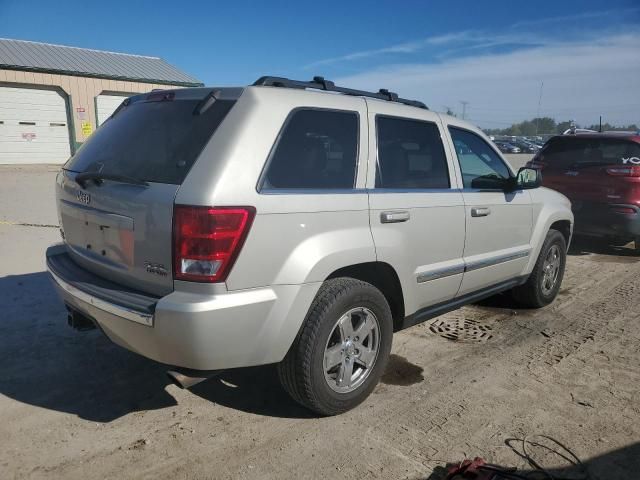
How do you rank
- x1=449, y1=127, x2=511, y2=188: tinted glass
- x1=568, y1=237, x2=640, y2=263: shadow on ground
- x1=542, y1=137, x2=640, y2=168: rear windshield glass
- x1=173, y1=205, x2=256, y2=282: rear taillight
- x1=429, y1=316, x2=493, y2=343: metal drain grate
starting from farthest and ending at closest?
x1=568, y1=237, x2=640, y2=263: shadow on ground, x1=542, y1=137, x2=640, y2=168: rear windshield glass, x1=429, y1=316, x2=493, y2=343: metal drain grate, x1=449, y1=127, x2=511, y2=188: tinted glass, x1=173, y1=205, x2=256, y2=282: rear taillight

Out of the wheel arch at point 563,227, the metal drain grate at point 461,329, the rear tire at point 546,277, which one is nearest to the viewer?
the metal drain grate at point 461,329

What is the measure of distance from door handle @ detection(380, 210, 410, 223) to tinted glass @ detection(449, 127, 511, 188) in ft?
3.02

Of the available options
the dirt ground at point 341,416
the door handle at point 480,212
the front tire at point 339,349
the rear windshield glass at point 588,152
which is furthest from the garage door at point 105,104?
the front tire at point 339,349

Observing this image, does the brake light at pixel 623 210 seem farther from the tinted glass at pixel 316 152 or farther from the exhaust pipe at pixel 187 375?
the exhaust pipe at pixel 187 375

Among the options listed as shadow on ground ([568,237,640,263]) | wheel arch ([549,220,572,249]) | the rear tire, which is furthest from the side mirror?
shadow on ground ([568,237,640,263])

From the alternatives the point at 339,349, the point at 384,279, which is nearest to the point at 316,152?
the point at 384,279

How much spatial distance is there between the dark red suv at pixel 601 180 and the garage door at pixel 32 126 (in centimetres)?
2149

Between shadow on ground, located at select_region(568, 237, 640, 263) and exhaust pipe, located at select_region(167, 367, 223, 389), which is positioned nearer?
exhaust pipe, located at select_region(167, 367, 223, 389)

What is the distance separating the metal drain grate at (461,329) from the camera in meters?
4.40

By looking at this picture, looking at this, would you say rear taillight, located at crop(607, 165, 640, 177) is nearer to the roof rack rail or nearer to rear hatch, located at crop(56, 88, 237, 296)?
the roof rack rail

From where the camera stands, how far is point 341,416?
3.14 m

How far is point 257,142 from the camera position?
2637 mm

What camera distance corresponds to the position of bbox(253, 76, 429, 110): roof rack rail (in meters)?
2.99

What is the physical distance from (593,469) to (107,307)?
2.65 m
